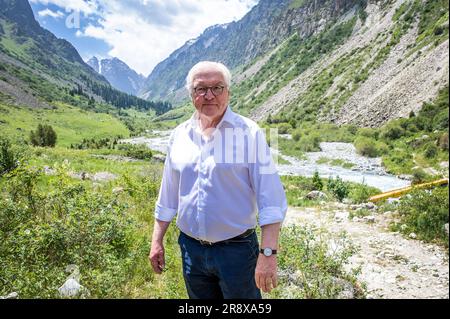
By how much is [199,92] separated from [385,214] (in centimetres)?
916

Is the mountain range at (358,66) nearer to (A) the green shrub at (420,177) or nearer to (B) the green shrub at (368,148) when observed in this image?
(A) the green shrub at (420,177)

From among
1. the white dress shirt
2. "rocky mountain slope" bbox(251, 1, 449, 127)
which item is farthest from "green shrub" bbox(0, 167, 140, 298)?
"rocky mountain slope" bbox(251, 1, 449, 127)

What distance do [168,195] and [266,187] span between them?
3.31 ft

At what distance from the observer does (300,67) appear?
92000mm

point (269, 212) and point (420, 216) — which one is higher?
point (269, 212)

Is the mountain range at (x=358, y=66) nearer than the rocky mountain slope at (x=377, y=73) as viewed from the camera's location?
No

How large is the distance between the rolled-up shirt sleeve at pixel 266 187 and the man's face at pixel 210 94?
402 millimetres

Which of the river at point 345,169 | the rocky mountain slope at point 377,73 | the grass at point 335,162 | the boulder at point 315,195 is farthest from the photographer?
the rocky mountain slope at point 377,73

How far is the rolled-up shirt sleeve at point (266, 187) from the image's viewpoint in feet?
8.20

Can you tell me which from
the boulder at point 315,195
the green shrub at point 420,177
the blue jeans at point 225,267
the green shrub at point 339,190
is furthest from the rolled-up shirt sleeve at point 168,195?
the boulder at point 315,195

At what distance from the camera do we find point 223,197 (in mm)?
2693

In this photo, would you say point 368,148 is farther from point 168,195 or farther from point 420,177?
point 168,195
